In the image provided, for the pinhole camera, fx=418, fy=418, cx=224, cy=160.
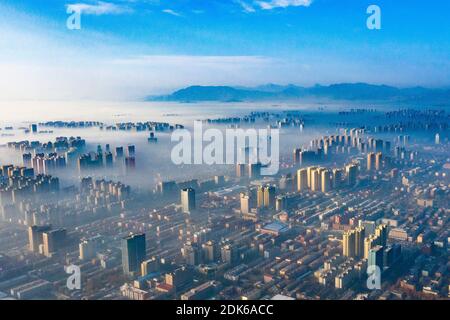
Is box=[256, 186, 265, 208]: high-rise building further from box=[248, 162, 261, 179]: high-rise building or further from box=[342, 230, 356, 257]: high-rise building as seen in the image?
box=[342, 230, 356, 257]: high-rise building

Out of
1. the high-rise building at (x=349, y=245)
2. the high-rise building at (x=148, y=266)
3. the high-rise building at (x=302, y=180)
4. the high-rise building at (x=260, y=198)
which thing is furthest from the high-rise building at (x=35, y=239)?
the high-rise building at (x=302, y=180)

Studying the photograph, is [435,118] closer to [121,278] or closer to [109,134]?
[109,134]

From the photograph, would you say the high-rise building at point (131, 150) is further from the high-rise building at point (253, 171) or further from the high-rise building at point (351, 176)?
the high-rise building at point (351, 176)

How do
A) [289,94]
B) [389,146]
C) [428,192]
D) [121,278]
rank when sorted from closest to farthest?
[121,278]
[428,192]
[389,146]
[289,94]

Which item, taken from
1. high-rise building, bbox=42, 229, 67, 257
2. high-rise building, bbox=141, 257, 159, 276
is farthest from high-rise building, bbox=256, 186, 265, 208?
high-rise building, bbox=42, 229, 67, 257

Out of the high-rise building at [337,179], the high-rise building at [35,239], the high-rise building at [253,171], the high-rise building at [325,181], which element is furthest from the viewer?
the high-rise building at [253,171]
